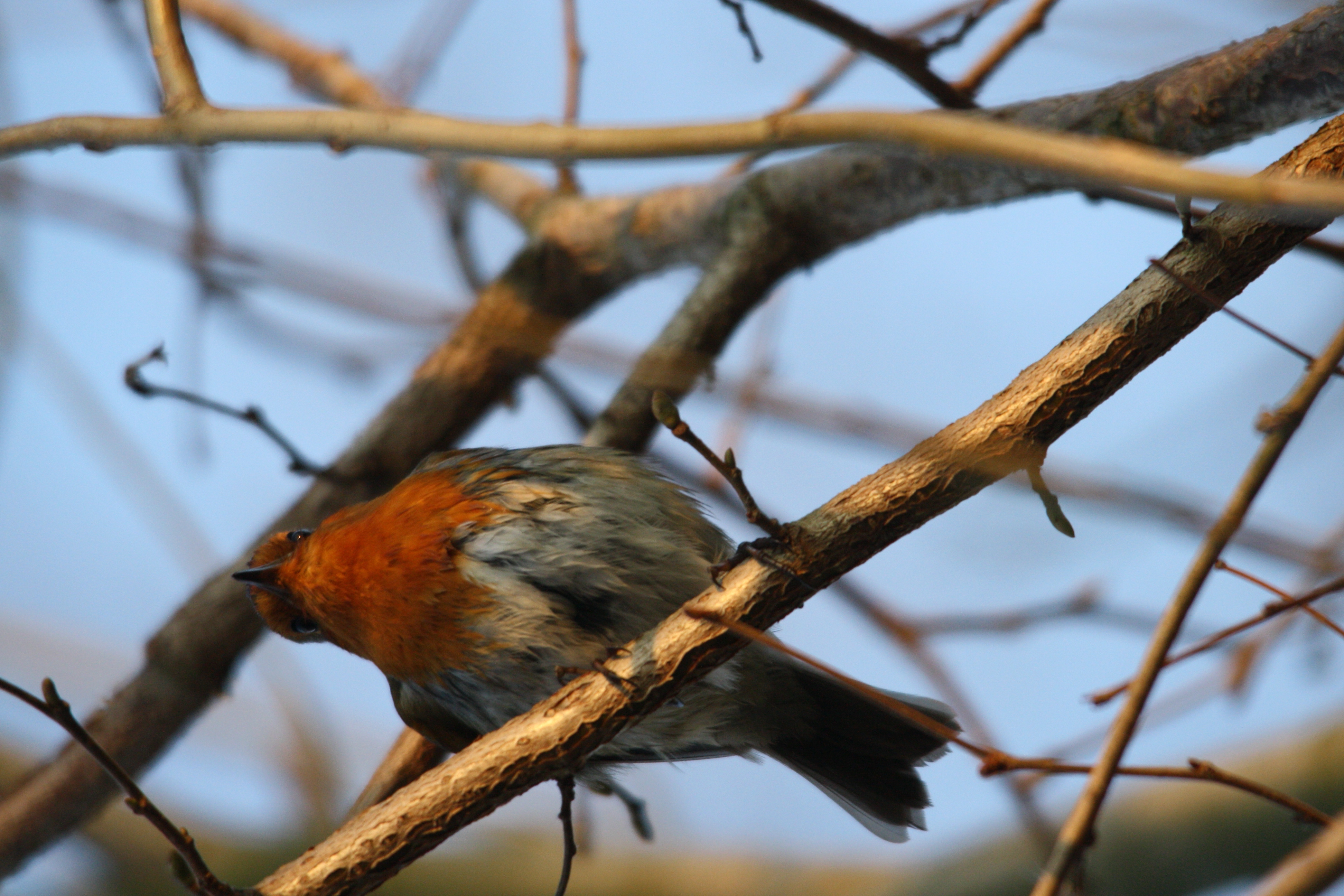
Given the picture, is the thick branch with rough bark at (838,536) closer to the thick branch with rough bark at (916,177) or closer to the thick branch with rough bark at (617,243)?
the thick branch with rough bark at (617,243)

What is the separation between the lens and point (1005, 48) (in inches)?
114

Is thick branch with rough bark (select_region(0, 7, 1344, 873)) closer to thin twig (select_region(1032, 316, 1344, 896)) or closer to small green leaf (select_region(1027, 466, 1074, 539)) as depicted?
small green leaf (select_region(1027, 466, 1074, 539))

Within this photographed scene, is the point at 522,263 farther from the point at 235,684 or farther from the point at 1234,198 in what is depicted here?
the point at 1234,198

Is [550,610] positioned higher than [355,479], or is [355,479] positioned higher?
[355,479]

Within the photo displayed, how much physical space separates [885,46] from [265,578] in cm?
203

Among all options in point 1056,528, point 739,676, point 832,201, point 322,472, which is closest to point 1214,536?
point 1056,528

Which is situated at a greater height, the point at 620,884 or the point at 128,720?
the point at 620,884

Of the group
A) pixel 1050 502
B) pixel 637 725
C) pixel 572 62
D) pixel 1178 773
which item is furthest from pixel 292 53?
pixel 1178 773

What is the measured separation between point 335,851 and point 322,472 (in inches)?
60.8

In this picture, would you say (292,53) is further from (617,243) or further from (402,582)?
(402,582)

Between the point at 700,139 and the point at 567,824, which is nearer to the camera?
the point at 700,139

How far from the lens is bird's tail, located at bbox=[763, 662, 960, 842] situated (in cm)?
263

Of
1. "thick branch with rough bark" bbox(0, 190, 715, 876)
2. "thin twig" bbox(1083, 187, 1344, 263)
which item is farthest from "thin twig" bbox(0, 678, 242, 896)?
"thin twig" bbox(1083, 187, 1344, 263)

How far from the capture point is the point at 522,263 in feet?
11.8
